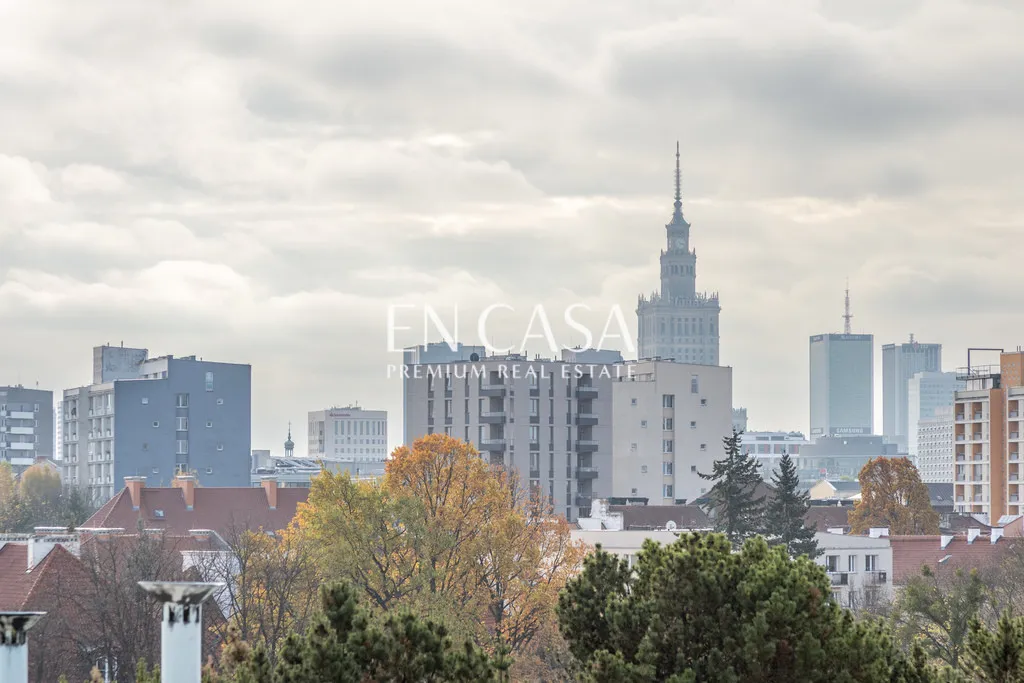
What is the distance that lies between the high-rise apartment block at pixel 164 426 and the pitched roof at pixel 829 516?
7067cm

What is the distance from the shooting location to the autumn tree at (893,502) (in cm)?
10194

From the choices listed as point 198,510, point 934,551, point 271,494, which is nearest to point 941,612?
point 934,551

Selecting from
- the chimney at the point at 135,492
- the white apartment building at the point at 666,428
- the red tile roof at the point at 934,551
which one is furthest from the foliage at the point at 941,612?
the white apartment building at the point at 666,428

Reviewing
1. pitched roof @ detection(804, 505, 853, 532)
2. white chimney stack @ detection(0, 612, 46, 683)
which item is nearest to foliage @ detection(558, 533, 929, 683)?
white chimney stack @ detection(0, 612, 46, 683)

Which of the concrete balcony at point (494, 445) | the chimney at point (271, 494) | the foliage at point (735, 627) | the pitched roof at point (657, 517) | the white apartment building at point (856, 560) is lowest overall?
the white apartment building at point (856, 560)

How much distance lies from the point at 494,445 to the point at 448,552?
79.7 metres

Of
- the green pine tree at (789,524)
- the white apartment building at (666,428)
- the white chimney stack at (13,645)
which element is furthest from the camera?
the white apartment building at (666,428)

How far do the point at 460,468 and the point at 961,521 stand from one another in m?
56.4

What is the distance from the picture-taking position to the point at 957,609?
4494cm

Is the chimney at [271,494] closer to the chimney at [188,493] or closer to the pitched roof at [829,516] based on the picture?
the chimney at [188,493]

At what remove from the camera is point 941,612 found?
45375 millimetres

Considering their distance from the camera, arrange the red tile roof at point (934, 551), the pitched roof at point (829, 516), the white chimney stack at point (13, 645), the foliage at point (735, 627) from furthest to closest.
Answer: the pitched roof at point (829, 516), the red tile roof at point (934, 551), the foliage at point (735, 627), the white chimney stack at point (13, 645)

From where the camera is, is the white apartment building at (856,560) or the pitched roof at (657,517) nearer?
the white apartment building at (856,560)

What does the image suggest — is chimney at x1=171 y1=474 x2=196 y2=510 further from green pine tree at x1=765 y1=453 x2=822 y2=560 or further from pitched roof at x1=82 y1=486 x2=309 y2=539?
green pine tree at x1=765 y1=453 x2=822 y2=560
